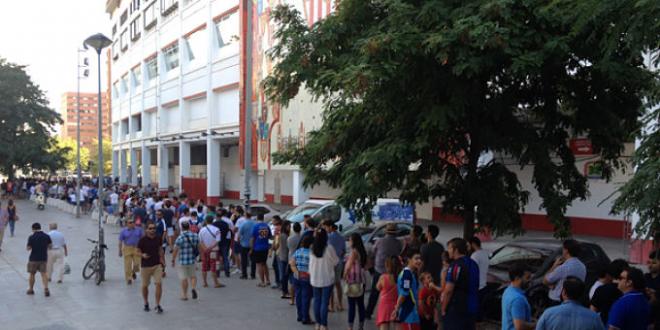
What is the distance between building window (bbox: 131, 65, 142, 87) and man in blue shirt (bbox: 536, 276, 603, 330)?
5437 cm

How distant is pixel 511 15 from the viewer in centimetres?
765

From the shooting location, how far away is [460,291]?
7031 mm

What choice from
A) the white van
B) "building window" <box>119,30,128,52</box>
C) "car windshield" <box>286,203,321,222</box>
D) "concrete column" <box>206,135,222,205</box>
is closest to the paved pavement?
"car windshield" <box>286,203,321,222</box>

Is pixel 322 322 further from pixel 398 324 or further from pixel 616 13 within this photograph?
pixel 616 13

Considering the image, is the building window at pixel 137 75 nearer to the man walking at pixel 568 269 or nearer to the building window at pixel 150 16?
the building window at pixel 150 16

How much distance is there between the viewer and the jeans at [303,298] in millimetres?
9570

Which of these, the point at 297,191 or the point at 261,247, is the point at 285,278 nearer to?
the point at 261,247

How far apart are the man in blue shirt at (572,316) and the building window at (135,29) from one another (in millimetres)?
53730

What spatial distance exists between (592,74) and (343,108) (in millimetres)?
4019

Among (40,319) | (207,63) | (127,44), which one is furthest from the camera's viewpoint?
(127,44)

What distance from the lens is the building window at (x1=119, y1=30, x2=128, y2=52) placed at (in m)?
59.1

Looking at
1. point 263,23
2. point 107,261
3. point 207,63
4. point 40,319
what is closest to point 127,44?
point 207,63

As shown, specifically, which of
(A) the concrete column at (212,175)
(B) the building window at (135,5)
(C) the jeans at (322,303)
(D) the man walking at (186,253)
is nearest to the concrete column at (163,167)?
(A) the concrete column at (212,175)

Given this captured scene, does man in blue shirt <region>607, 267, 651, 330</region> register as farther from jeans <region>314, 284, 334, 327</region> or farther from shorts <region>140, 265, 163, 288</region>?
shorts <region>140, 265, 163, 288</region>
